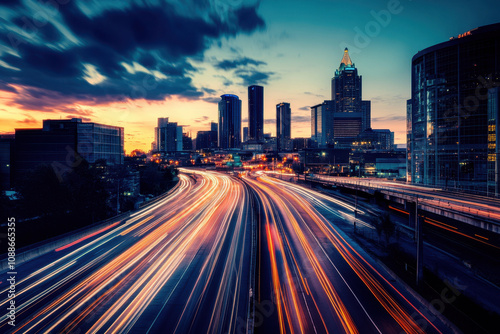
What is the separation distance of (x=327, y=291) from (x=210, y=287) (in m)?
7.80

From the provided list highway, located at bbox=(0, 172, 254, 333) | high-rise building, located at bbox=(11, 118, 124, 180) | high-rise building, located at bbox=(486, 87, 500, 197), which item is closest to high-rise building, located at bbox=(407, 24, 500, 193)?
high-rise building, located at bbox=(486, 87, 500, 197)

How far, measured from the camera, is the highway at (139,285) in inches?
494

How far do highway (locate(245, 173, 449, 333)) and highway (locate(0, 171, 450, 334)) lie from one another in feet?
0.21

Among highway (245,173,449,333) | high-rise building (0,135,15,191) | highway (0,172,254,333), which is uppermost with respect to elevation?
high-rise building (0,135,15,191)

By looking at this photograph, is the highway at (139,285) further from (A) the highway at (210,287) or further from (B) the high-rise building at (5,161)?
(B) the high-rise building at (5,161)

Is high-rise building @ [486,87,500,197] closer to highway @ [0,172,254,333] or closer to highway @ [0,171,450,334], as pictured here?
highway @ [0,171,450,334]

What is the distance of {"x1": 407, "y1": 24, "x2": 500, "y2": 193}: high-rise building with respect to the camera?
59.5 m

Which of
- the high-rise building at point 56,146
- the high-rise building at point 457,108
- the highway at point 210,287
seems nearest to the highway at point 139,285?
the highway at point 210,287

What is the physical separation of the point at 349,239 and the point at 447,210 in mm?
11748

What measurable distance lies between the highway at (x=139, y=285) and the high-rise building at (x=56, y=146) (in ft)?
149

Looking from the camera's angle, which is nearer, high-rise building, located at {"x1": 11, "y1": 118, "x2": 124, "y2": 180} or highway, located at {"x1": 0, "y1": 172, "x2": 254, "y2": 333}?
highway, located at {"x1": 0, "y1": 172, "x2": 254, "y2": 333}

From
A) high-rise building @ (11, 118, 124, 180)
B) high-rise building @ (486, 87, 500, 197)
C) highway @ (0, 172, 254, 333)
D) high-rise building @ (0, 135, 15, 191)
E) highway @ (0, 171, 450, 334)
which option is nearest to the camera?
highway @ (0, 172, 254, 333)

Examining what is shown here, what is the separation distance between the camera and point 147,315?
13094 mm

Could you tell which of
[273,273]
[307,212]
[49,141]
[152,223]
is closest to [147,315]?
[273,273]
